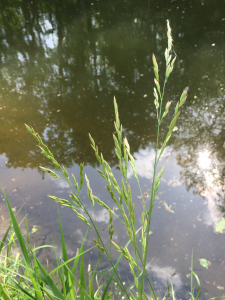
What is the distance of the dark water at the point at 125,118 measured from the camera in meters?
3.30

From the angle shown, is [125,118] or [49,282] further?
[125,118]

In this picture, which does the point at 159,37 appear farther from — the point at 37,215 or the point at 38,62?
the point at 37,215

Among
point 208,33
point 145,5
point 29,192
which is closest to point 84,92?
point 29,192

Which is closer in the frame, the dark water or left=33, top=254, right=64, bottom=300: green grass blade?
left=33, top=254, right=64, bottom=300: green grass blade

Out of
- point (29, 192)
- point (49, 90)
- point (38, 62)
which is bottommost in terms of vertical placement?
point (29, 192)

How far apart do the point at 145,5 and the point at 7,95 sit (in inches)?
374

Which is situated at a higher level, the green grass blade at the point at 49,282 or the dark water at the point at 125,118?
the dark water at the point at 125,118

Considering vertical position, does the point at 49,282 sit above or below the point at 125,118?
below

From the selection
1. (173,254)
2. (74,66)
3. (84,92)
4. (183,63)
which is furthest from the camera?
(74,66)

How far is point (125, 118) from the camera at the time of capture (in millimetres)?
5418

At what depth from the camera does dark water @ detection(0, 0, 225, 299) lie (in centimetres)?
330

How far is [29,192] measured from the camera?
3.98 m

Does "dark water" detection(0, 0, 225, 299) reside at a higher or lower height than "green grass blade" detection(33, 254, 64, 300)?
higher

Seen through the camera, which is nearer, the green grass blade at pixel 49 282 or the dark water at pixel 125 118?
the green grass blade at pixel 49 282
